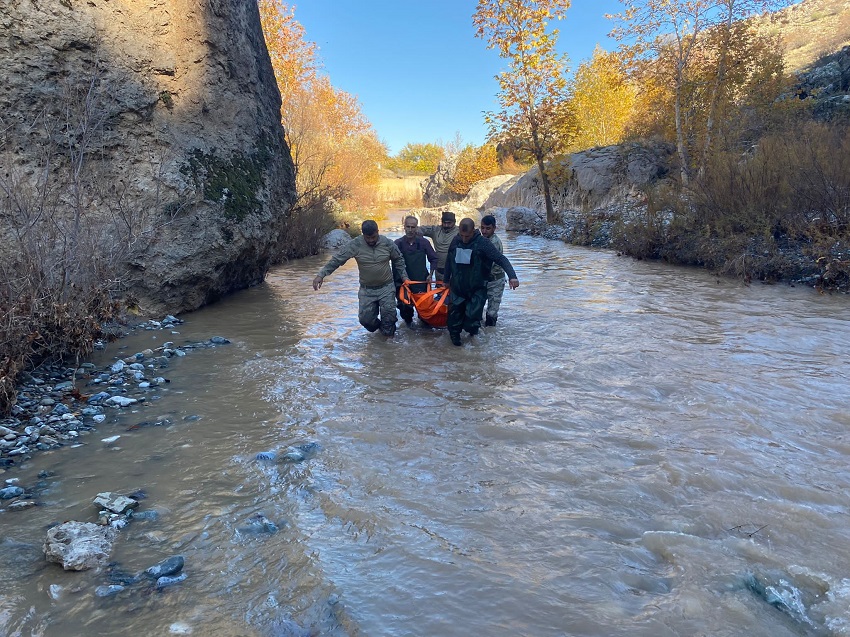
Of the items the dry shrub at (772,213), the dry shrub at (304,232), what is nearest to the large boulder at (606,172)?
the dry shrub at (772,213)

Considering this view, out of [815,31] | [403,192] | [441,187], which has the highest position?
[815,31]

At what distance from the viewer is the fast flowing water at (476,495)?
2.57 meters

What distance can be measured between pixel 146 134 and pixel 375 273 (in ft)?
13.2

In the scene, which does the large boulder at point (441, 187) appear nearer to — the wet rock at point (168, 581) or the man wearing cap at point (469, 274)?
the man wearing cap at point (469, 274)

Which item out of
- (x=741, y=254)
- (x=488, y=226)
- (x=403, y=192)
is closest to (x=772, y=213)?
(x=741, y=254)

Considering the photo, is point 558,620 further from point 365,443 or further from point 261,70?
point 261,70

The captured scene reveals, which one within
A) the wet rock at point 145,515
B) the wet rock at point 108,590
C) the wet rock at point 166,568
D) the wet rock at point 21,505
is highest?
the wet rock at point 21,505

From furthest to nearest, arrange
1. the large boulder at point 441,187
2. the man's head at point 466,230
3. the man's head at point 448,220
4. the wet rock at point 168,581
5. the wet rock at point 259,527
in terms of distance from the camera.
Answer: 1. the large boulder at point 441,187
2. the man's head at point 448,220
3. the man's head at point 466,230
4. the wet rock at point 259,527
5. the wet rock at point 168,581

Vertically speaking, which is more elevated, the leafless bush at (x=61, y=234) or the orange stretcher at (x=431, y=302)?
the leafless bush at (x=61, y=234)

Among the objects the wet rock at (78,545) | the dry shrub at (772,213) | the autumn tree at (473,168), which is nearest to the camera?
the wet rock at (78,545)

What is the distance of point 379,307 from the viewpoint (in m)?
7.71

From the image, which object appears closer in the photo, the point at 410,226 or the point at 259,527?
the point at 259,527

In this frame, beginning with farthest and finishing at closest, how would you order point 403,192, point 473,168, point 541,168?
point 403,192, point 473,168, point 541,168

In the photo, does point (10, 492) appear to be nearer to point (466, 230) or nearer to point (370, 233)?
point (370, 233)
